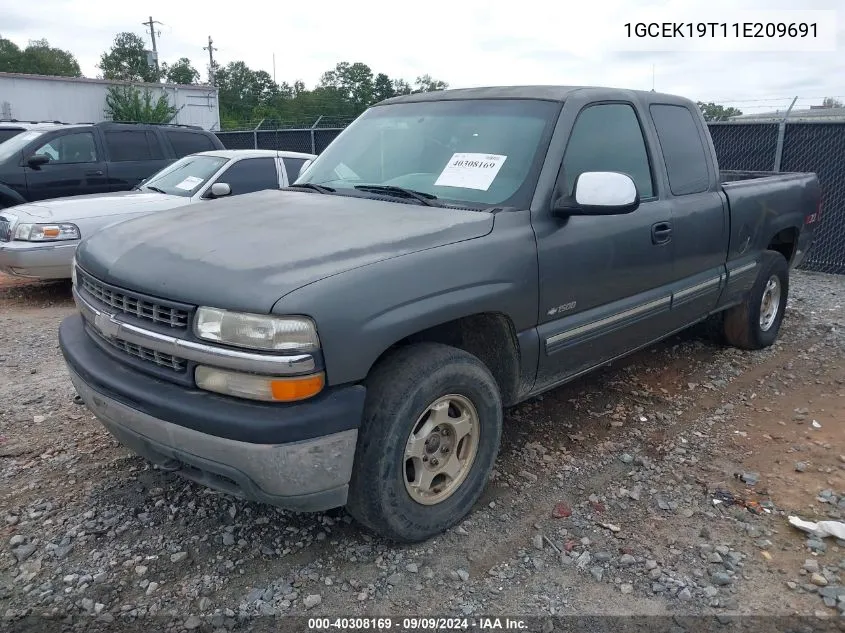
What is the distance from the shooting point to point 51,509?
3.24 meters

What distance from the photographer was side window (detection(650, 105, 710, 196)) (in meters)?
4.32

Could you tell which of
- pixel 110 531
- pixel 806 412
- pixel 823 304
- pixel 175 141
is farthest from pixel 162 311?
pixel 175 141

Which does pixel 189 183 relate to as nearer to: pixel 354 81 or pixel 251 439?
pixel 251 439

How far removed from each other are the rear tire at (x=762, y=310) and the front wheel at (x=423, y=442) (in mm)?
3111

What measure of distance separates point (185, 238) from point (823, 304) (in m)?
6.74

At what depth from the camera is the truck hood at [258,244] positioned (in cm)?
254

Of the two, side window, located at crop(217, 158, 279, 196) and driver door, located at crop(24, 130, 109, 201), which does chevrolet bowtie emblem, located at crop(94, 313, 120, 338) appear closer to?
side window, located at crop(217, 158, 279, 196)

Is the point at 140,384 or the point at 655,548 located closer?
the point at 140,384

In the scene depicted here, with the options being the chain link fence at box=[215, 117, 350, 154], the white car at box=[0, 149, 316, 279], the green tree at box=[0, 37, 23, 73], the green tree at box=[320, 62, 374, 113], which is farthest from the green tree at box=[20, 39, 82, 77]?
the white car at box=[0, 149, 316, 279]

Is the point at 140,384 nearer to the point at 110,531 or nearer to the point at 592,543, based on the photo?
the point at 110,531

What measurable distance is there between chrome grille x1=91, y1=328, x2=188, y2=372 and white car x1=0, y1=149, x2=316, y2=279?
9.52ft

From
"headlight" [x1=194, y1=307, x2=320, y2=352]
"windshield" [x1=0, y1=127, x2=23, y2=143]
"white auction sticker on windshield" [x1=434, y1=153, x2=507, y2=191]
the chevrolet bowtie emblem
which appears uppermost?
"windshield" [x1=0, y1=127, x2=23, y2=143]

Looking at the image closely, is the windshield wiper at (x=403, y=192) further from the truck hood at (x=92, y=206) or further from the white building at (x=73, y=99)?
the white building at (x=73, y=99)

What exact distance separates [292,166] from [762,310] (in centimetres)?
549
